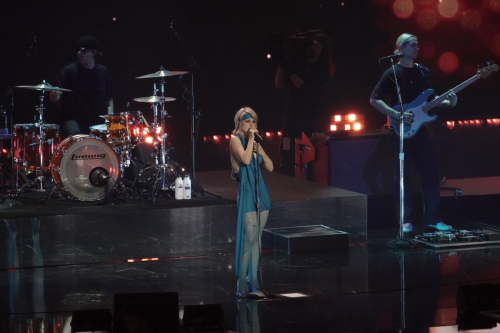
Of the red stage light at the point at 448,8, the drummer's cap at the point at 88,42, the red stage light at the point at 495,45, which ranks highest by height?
the red stage light at the point at 448,8

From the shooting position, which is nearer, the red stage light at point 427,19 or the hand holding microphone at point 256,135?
the hand holding microphone at point 256,135

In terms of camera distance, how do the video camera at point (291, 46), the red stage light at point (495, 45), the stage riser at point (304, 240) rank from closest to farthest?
1. the stage riser at point (304, 240)
2. the video camera at point (291, 46)
3. the red stage light at point (495, 45)

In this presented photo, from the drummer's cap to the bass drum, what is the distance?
1402 mm

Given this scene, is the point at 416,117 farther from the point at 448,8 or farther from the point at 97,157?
the point at 448,8

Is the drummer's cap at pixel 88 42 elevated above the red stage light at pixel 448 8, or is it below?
below

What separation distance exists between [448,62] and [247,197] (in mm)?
9781

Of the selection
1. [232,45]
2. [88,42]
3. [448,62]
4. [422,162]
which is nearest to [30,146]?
[88,42]

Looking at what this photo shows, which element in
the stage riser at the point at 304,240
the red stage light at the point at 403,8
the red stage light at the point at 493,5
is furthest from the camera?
the red stage light at the point at 493,5

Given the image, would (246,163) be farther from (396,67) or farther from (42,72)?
(42,72)

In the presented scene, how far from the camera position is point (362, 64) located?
15.4 meters

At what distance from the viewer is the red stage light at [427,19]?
1577cm

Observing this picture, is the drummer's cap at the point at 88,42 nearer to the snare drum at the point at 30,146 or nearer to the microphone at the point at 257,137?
the snare drum at the point at 30,146

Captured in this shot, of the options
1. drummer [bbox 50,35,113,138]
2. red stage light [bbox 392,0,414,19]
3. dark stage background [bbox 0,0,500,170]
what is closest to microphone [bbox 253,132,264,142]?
drummer [bbox 50,35,113,138]

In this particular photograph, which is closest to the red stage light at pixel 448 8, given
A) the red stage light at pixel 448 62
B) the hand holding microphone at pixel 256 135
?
the red stage light at pixel 448 62
